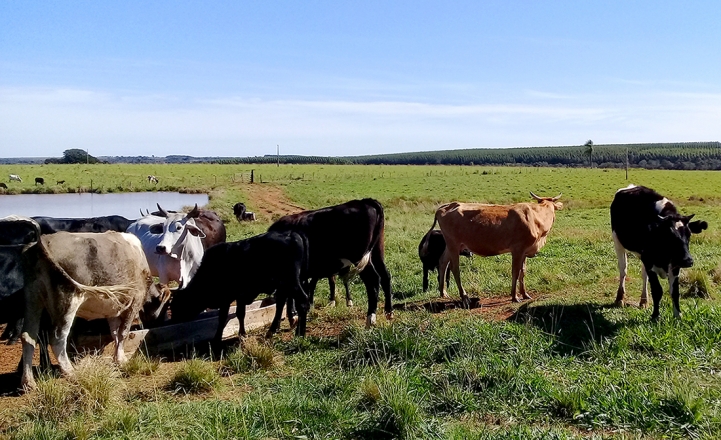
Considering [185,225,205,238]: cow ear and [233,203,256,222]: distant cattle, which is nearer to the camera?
[185,225,205,238]: cow ear

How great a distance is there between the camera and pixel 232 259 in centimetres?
822

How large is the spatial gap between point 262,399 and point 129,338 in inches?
99.7

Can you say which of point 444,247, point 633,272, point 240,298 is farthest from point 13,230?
point 633,272

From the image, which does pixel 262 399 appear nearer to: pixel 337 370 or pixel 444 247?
pixel 337 370

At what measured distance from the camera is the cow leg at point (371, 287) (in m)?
8.74

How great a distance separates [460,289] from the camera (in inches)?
401

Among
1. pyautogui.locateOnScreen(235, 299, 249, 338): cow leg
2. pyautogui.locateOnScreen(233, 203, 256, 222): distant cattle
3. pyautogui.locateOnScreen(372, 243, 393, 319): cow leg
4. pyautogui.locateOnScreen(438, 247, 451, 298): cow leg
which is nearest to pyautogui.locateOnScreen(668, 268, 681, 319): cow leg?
pyautogui.locateOnScreen(438, 247, 451, 298): cow leg

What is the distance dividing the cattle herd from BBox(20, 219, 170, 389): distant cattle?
0.01 metres

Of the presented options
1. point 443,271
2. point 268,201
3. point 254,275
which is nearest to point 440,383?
point 254,275

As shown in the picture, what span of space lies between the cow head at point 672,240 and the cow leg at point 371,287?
3.99 metres

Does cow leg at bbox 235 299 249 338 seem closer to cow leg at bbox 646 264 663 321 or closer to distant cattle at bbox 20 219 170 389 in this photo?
distant cattle at bbox 20 219 170 389

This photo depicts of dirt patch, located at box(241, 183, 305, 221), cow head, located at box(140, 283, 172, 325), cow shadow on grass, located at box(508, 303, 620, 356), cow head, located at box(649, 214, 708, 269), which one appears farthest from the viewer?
dirt patch, located at box(241, 183, 305, 221)

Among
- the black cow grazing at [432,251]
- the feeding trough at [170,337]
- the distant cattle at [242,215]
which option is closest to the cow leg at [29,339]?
the feeding trough at [170,337]

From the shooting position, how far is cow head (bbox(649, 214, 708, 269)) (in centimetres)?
824
